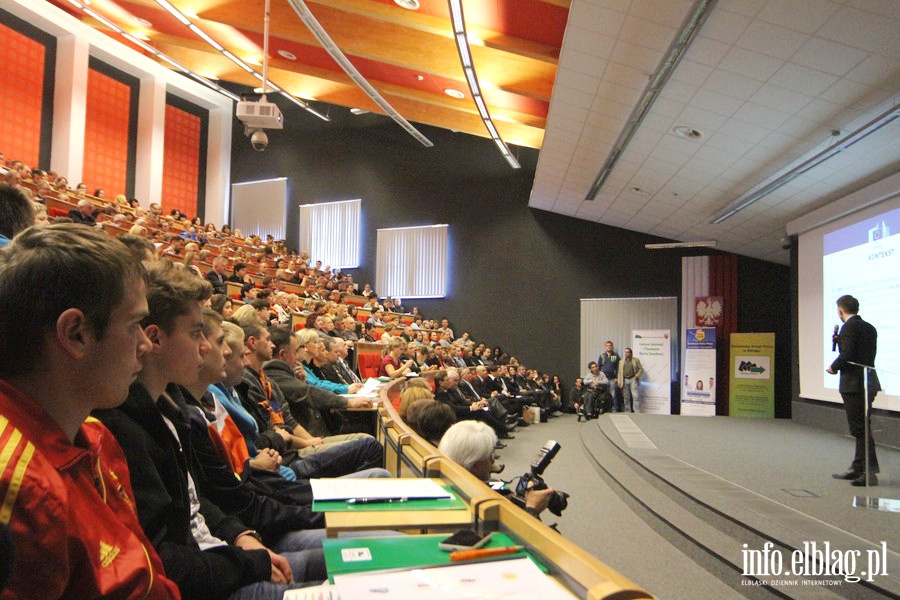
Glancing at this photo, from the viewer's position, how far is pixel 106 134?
41.1 feet

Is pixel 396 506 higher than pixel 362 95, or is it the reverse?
pixel 362 95

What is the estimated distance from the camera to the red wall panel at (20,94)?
10.5 m

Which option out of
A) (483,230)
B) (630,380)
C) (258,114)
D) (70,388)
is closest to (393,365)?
(258,114)

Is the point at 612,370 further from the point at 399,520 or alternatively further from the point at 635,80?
the point at 399,520

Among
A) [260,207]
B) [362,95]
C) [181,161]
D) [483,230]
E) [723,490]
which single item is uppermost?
[362,95]

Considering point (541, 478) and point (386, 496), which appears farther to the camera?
point (541, 478)

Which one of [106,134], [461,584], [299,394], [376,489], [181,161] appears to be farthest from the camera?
[181,161]

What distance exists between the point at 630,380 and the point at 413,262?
5704 millimetres

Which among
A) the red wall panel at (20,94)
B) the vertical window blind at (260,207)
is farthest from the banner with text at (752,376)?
the red wall panel at (20,94)

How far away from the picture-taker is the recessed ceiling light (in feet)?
21.3

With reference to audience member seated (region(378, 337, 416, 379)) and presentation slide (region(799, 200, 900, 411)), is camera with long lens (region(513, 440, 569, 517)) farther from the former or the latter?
audience member seated (region(378, 337, 416, 379))

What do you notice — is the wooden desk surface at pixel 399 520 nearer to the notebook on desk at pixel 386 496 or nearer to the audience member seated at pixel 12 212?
the notebook on desk at pixel 386 496

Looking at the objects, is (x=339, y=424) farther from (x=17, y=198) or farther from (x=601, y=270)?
(x=601, y=270)

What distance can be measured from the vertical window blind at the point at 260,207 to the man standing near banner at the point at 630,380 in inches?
367
